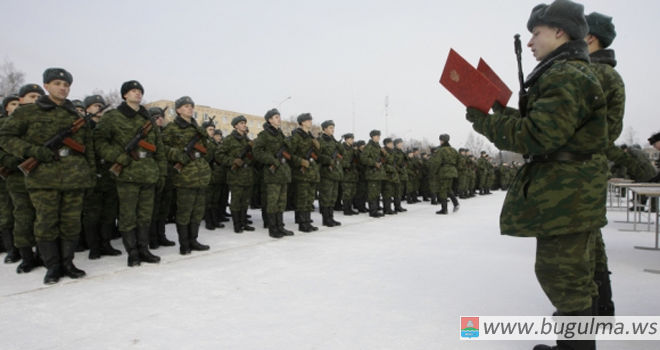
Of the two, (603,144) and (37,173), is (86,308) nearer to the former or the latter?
(37,173)

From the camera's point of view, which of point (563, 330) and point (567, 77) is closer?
point (567, 77)

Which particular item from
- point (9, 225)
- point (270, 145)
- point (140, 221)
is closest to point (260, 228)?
point (270, 145)

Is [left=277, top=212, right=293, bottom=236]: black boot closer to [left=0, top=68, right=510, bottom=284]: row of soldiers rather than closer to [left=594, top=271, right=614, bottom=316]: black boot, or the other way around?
[left=0, top=68, right=510, bottom=284]: row of soldiers

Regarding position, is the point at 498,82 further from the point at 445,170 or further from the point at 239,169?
the point at 445,170

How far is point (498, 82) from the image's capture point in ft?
7.16

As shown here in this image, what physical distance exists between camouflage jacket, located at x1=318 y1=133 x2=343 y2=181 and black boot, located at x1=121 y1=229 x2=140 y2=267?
13.3ft

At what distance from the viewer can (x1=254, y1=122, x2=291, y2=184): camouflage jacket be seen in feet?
19.9

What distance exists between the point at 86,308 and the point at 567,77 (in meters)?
3.57

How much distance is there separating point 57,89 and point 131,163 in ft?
3.29

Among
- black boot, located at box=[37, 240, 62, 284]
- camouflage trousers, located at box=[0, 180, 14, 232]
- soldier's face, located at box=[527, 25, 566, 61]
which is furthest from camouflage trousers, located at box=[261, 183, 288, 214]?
soldier's face, located at box=[527, 25, 566, 61]

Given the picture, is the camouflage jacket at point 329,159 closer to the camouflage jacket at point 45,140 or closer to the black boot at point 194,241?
the black boot at point 194,241

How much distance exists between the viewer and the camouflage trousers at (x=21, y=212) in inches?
160

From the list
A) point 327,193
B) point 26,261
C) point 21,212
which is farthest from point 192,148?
point 327,193

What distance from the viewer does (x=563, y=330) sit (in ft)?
6.25
